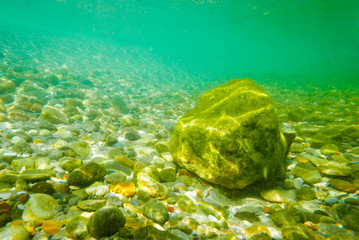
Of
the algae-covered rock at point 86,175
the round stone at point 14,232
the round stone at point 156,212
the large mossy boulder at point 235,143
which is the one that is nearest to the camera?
the round stone at point 14,232

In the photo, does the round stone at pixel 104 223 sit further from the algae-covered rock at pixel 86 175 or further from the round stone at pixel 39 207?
the algae-covered rock at pixel 86 175

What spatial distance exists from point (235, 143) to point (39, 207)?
2569 mm

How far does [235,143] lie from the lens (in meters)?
2.43

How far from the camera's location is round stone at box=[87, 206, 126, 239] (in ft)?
4.97

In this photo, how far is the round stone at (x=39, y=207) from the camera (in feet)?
5.54

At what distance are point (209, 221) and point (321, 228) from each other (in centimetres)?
134

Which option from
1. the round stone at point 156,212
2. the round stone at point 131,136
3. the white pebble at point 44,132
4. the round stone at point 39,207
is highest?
the round stone at point 131,136

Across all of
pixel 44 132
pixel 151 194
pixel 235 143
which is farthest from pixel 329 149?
pixel 44 132

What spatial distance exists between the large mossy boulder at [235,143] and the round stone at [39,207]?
74.5 inches

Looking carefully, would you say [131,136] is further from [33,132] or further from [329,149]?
[329,149]

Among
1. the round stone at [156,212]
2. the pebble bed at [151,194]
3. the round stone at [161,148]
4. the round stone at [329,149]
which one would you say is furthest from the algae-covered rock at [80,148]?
the round stone at [329,149]

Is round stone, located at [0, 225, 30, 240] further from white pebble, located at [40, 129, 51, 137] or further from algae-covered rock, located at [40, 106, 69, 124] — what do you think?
algae-covered rock, located at [40, 106, 69, 124]

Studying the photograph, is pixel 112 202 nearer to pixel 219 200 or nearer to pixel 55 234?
pixel 55 234

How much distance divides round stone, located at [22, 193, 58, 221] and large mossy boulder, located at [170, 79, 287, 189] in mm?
1893
